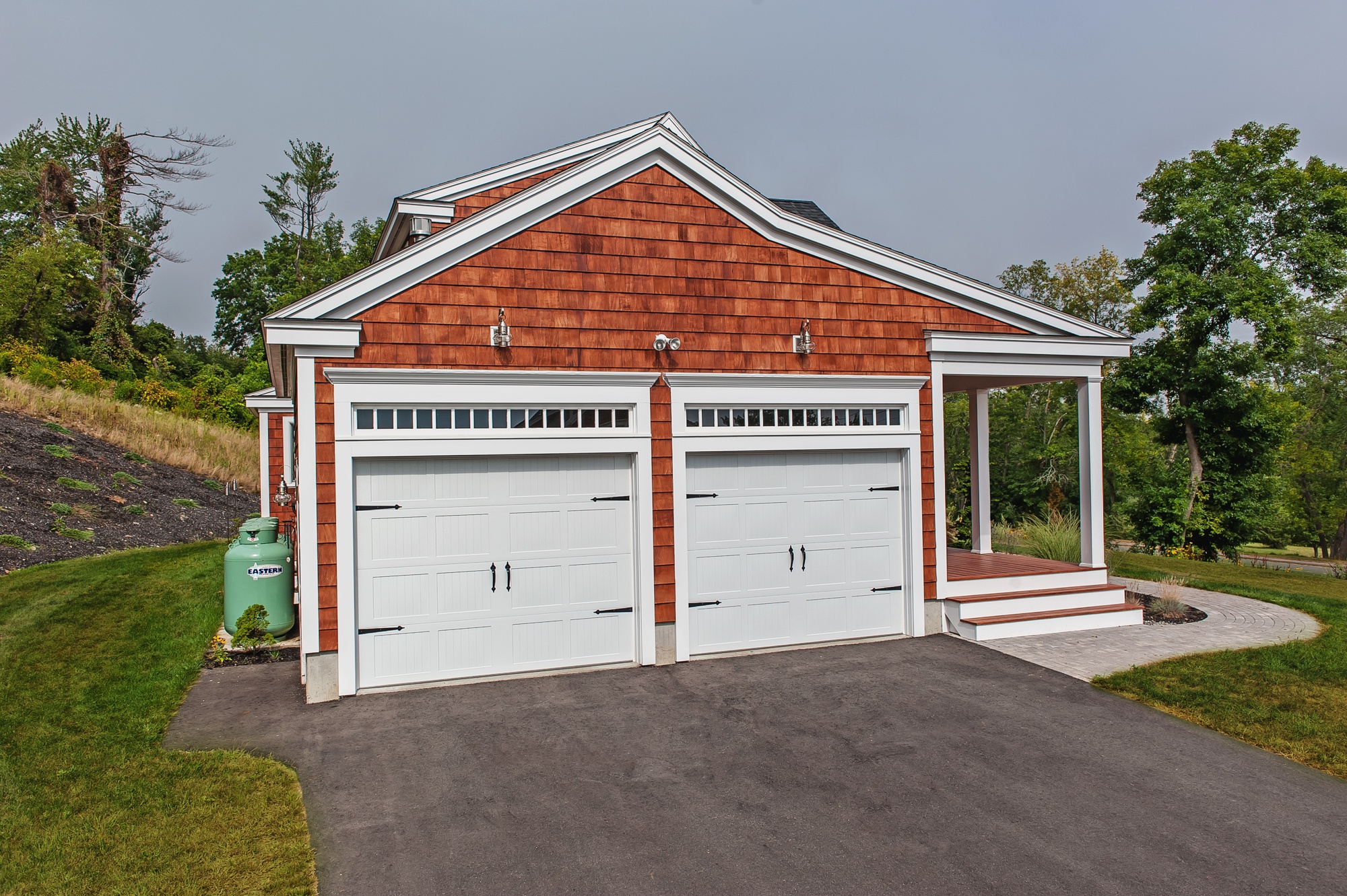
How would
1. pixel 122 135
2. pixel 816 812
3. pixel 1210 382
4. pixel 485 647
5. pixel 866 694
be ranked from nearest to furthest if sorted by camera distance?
pixel 816 812 < pixel 866 694 < pixel 485 647 < pixel 1210 382 < pixel 122 135

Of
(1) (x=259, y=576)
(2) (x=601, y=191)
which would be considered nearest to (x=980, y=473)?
(2) (x=601, y=191)

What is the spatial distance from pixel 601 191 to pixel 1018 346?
493cm

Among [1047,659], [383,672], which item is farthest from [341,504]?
[1047,659]

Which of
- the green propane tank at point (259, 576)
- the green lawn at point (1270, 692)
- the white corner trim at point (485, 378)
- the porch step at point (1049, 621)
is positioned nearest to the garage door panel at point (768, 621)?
the porch step at point (1049, 621)

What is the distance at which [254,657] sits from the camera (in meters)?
7.74

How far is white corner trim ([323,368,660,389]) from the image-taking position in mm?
6535

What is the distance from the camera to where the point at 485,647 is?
22.9 ft

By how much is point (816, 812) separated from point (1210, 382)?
66.6 feet

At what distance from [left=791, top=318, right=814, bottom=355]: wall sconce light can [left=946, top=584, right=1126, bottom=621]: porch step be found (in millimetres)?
3094

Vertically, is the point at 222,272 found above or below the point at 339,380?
above

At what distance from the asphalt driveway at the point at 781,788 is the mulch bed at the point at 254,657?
789mm

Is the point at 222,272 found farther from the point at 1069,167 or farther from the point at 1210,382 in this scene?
the point at 1210,382

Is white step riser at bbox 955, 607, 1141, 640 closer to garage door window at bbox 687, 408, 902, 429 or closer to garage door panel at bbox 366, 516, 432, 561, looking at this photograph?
garage door window at bbox 687, 408, 902, 429

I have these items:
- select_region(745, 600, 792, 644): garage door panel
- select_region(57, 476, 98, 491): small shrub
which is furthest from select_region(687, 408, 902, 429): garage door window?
select_region(57, 476, 98, 491): small shrub
